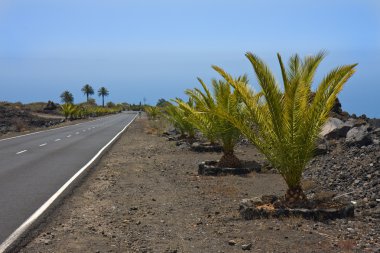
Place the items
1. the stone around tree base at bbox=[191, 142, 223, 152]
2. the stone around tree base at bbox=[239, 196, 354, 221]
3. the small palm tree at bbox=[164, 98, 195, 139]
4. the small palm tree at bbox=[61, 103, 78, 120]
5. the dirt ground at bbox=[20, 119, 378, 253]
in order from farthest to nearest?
1. the small palm tree at bbox=[61, 103, 78, 120]
2. the small palm tree at bbox=[164, 98, 195, 139]
3. the stone around tree base at bbox=[191, 142, 223, 152]
4. the stone around tree base at bbox=[239, 196, 354, 221]
5. the dirt ground at bbox=[20, 119, 378, 253]

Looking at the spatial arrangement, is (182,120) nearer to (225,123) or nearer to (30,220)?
(225,123)

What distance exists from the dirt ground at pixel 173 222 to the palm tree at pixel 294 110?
4.25 ft

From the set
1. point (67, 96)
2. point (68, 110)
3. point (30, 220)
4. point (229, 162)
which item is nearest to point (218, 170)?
point (229, 162)

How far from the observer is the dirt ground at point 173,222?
6660mm

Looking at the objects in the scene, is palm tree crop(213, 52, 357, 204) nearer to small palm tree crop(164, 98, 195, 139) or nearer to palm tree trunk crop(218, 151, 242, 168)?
palm tree trunk crop(218, 151, 242, 168)

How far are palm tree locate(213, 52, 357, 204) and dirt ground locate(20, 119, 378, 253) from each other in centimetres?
129

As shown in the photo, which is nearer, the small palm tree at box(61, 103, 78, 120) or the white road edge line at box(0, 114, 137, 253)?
the white road edge line at box(0, 114, 137, 253)

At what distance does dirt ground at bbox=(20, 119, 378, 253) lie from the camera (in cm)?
666

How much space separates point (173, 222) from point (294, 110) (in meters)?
3.02

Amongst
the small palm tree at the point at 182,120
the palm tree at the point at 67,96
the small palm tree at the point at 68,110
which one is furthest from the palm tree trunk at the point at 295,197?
the palm tree at the point at 67,96

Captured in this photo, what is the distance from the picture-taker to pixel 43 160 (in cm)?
1764

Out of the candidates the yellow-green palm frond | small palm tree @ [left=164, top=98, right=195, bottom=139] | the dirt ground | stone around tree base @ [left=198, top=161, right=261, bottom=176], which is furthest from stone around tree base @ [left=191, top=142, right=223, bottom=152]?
the yellow-green palm frond

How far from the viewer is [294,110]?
877 cm

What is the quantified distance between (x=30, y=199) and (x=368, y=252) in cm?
696
